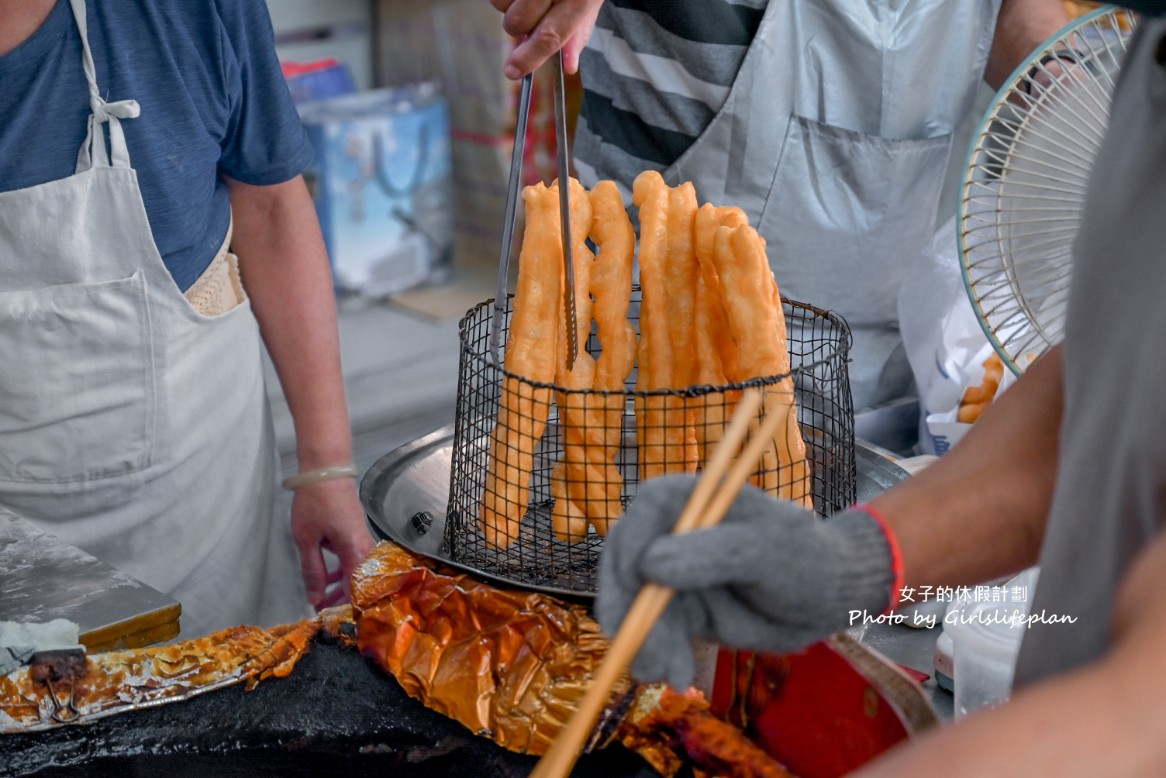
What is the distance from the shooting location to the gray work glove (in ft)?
3.24

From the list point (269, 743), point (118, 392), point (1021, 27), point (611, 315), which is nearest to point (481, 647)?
point (269, 743)

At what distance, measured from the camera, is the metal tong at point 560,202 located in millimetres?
991

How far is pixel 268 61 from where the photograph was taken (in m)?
1.54

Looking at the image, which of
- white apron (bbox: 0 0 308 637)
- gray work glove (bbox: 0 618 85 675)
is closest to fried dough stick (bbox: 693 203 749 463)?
gray work glove (bbox: 0 618 85 675)

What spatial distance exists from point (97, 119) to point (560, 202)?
637mm

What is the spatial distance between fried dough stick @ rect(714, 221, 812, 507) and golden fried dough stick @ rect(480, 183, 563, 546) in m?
0.17

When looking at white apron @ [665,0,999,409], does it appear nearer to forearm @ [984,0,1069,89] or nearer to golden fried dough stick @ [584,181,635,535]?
forearm @ [984,0,1069,89]

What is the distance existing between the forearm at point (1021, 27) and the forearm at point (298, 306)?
1.11 metres

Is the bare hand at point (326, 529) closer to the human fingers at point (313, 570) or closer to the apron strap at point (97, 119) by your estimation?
the human fingers at point (313, 570)

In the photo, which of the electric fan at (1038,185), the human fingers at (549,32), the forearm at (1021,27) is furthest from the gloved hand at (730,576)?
the forearm at (1021,27)

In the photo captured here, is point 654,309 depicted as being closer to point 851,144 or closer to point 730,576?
point 730,576

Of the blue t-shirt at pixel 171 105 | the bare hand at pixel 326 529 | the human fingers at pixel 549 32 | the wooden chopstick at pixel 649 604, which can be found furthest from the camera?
the bare hand at pixel 326 529

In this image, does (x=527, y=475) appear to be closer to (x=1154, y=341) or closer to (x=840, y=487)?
(x=840, y=487)

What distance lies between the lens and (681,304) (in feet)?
3.68
